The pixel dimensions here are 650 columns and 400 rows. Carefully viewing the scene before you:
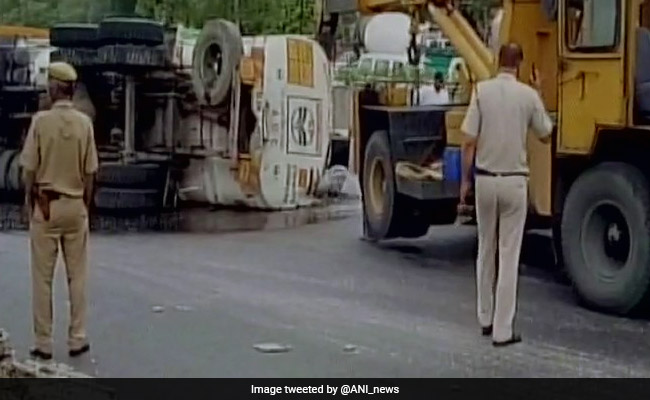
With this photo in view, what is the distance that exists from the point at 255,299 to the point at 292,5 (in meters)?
22.0

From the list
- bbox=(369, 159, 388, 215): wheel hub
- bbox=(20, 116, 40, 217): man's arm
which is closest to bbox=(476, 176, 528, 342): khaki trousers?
bbox=(20, 116, 40, 217): man's arm

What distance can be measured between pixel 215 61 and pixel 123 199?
6.71 feet

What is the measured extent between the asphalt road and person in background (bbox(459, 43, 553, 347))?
0.39 m

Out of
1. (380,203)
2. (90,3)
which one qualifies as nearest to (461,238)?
(380,203)

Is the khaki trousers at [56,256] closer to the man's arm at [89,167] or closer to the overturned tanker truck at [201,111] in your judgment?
the man's arm at [89,167]

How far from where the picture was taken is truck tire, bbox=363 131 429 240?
14.0 meters

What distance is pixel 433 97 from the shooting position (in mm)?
14211

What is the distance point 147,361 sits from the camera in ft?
27.4

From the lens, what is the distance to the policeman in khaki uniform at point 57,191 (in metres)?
8.21

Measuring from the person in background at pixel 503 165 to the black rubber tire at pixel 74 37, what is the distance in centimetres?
954

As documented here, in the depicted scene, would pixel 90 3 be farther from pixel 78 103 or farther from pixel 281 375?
pixel 281 375

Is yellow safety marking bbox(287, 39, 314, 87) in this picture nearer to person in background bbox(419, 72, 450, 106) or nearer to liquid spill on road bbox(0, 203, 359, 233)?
liquid spill on road bbox(0, 203, 359, 233)

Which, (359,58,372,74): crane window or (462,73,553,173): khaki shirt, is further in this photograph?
(359,58,372,74): crane window

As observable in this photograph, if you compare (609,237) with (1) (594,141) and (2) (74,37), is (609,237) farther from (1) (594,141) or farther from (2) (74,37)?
(2) (74,37)
